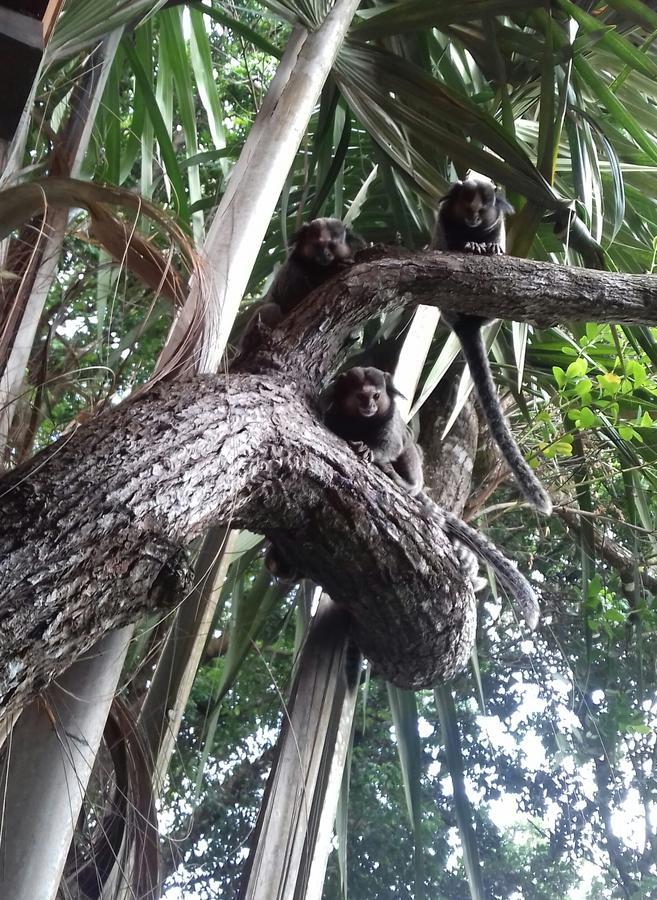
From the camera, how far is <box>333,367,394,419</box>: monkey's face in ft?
7.85

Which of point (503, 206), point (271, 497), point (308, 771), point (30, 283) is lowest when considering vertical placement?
point (308, 771)

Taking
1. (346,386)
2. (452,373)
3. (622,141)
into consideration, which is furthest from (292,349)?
(622,141)

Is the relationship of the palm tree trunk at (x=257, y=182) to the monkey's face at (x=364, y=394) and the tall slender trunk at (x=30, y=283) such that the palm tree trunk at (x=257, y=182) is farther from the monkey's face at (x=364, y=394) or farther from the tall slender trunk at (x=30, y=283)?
the monkey's face at (x=364, y=394)

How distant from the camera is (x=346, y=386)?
248 cm

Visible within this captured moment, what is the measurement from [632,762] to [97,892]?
2.53 metres

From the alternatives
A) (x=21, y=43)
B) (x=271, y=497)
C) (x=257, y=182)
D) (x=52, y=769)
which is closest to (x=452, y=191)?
Result: (x=257, y=182)

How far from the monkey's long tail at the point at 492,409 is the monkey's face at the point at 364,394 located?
291 mm

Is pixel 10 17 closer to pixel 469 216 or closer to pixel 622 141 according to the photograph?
pixel 469 216

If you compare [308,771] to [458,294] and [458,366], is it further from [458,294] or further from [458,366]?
[458,366]

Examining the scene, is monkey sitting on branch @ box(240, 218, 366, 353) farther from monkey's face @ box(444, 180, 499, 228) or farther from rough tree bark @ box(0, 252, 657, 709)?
rough tree bark @ box(0, 252, 657, 709)

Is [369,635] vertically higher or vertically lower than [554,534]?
lower

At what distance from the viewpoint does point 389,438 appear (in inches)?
96.0

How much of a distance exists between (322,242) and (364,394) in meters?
0.52

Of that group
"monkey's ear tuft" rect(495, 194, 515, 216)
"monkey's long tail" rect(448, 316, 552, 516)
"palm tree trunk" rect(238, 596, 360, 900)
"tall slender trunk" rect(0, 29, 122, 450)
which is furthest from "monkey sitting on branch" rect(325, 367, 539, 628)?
"tall slender trunk" rect(0, 29, 122, 450)
